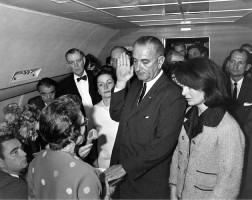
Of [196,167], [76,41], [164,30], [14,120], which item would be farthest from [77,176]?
[164,30]

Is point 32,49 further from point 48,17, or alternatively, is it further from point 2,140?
point 2,140

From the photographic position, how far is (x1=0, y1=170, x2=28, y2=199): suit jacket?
203 cm

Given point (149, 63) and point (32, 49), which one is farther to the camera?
point (32, 49)

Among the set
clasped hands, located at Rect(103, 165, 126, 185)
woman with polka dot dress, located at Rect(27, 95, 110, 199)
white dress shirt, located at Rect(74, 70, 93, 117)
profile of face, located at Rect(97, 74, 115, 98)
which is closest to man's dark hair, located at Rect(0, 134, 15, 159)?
woman with polka dot dress, located at Rect(27, 95, 110, 199)

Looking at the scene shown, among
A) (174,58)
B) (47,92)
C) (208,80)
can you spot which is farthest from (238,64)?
(47,92)

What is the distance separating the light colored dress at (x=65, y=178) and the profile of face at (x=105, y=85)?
1658 mm

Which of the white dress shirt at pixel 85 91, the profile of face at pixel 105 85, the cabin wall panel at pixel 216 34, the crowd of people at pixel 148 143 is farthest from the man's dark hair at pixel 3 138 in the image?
the cabin wall panel at pixel 216 34

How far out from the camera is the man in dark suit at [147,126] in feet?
7.84

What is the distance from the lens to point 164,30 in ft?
24.5

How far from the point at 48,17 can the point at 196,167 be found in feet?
9.37

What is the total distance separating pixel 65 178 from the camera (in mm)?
1729

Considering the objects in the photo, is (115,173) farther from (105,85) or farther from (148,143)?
(105,85)

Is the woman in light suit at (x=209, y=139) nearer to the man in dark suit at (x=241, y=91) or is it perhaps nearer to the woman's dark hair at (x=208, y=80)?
the woman's dark hair at (x=208, y=80)

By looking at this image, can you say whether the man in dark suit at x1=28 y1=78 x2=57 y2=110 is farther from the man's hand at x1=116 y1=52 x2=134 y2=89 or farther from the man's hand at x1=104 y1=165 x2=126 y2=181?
the man's hand at x1=104 y1=165 x2=126 y2=181
